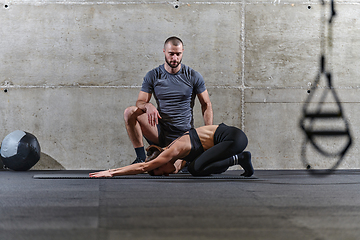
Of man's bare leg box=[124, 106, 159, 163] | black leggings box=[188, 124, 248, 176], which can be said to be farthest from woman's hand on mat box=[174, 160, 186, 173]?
man's bare leg box=[124, 106, 159, 163]

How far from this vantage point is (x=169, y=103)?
3.79 metres

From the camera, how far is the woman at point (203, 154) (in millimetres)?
3066

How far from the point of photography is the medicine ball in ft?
12.2

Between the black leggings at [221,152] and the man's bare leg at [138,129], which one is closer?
the black leggings at [221,152]

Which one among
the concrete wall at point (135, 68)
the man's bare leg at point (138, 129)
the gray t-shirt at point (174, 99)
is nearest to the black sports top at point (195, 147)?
the gray t-shirt at point (174, 99)

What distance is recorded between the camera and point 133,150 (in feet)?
13.9

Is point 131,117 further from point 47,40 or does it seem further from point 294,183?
point 294,183

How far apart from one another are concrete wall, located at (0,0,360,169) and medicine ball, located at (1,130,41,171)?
16.9 inches

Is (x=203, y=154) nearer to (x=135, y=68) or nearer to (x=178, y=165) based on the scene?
(x=178, y=165)

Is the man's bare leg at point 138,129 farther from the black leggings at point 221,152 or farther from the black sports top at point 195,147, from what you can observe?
the black leggings at point 221,152

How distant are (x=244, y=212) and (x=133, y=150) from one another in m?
2.70

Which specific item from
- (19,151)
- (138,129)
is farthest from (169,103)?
(19,151)

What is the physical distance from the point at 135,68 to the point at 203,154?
5.38 ft

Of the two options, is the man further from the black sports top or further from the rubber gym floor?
the rubber gym floor
